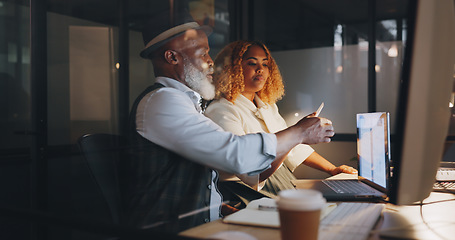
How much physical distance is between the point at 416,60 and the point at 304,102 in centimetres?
263

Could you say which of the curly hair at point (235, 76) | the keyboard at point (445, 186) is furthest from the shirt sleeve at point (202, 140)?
the curly hair at point (235, 76)

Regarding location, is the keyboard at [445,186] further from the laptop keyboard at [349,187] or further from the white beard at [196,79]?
the white beard at [196,79]

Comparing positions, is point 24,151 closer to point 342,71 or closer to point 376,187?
point 376,187

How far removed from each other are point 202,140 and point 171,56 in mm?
592

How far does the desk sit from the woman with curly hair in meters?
0.79

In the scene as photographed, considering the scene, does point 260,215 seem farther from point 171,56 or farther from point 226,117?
point 226,117

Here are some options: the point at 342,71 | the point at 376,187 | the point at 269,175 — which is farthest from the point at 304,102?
the point at 376,187

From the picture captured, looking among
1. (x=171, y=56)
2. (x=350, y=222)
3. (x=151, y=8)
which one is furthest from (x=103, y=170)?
(x=151, y=8)

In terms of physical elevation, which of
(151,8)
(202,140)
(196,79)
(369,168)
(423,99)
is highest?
(151,8)

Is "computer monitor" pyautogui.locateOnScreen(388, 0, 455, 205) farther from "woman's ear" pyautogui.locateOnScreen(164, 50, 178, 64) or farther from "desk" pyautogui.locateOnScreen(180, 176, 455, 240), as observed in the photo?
"woman's ear" pyautogui.locateOnScreen(164, 50, 178, 64)

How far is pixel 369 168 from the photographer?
1493 mm

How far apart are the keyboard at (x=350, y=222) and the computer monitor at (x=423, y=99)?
0.13 metres

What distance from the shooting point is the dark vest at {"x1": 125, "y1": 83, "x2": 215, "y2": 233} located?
1340 mm

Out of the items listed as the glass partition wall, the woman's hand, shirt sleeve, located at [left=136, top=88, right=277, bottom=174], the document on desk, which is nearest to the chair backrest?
shirt sleeve, located at [left=136, top=88, right=277, bottom=174]
